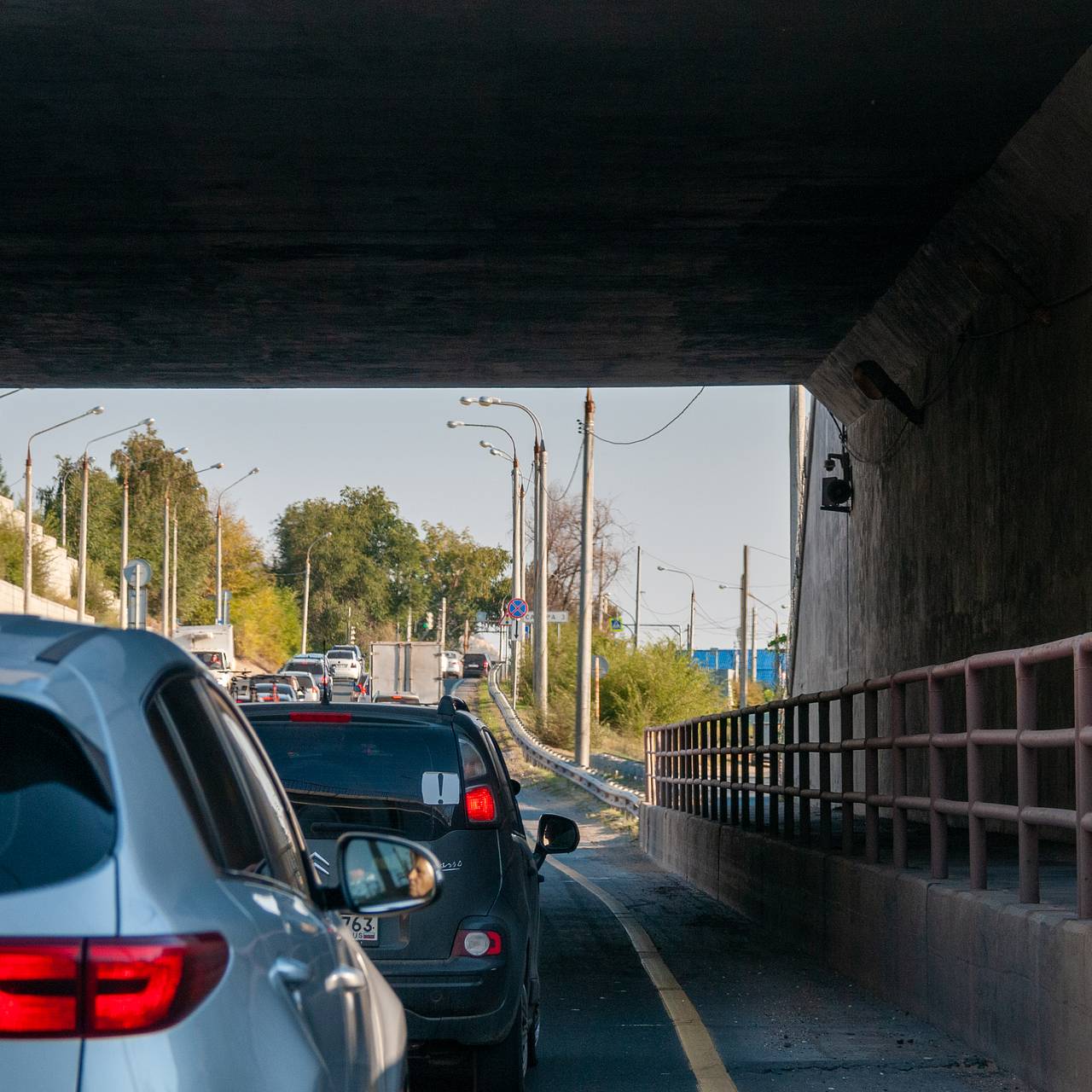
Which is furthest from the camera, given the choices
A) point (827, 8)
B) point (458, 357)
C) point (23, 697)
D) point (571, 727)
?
point (571, 727)

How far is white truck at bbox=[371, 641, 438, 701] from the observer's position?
65.9m

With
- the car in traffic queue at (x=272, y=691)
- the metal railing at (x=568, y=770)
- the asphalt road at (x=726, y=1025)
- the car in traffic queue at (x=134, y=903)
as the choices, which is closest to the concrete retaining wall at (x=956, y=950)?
the asphalt road at (x=726, y=1025)

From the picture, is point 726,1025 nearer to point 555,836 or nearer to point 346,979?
point 555,836

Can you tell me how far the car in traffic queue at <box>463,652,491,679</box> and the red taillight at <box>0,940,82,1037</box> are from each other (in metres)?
98.5

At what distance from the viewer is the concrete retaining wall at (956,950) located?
683 cm

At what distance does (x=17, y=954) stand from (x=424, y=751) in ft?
14.9

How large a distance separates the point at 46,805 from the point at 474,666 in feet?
324

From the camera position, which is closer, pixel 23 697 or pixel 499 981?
pixel 23 697

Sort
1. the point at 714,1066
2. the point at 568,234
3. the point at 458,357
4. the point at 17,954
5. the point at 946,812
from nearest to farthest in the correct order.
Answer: the point at 17,954 → the point at 714,1066 → the point at 946,812 → the point at 568,234 → the point at 458,357

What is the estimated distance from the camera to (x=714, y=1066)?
7902 millimetres

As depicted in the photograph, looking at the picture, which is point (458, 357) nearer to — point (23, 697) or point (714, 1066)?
point (714, 1066)

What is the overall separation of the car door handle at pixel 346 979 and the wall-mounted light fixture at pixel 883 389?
15.6 metres

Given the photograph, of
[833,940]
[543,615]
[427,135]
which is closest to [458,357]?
[427,135]

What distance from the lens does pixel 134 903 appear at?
96.0 inches
